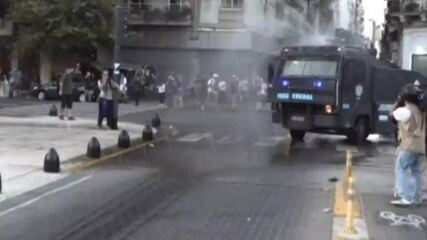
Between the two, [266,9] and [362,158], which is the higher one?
[266,9]

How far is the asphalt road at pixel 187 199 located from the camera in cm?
830

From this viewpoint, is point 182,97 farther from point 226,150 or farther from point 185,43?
point 226,150

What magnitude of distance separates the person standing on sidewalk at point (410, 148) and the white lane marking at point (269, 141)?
28.0ft

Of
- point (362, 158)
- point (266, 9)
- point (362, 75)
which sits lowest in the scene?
point (362, 158)

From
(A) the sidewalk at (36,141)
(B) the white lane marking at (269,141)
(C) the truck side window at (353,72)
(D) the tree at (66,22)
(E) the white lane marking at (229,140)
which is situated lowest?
(B) the white lane marking at (269,141)

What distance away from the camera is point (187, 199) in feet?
33.9

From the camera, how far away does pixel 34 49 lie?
46.2m

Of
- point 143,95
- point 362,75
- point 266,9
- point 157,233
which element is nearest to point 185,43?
point 143,95

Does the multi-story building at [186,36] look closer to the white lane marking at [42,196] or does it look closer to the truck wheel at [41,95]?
the truck wheel at [41,95]

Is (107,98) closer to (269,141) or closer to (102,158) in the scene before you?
(269,141)

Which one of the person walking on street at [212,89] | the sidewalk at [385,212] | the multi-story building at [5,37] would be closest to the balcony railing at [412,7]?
the person walking on street at [212,89]

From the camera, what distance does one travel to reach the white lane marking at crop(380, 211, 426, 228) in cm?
905

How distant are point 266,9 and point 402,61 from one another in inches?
423

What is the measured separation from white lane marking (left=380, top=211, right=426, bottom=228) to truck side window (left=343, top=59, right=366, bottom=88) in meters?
10.1
